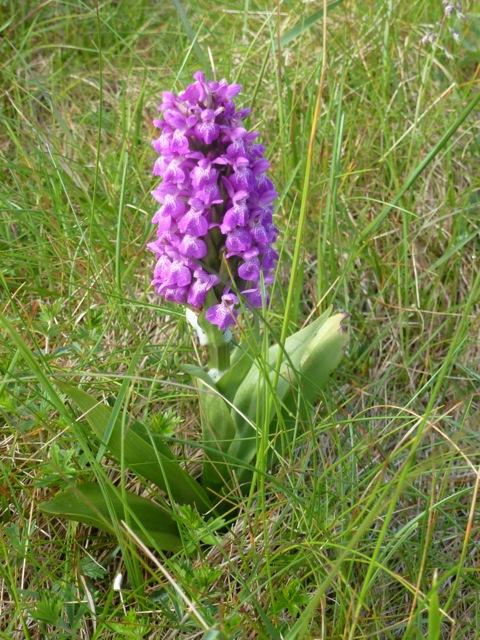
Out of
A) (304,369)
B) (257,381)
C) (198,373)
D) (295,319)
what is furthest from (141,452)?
(295,319)

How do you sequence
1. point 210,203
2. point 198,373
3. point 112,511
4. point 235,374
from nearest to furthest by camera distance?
point 112,511 → point 210,203 → point 198,373 → point 235,374

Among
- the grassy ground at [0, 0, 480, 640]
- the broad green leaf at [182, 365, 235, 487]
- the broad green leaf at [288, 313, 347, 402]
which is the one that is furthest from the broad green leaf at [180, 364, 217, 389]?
the broad green leaf at [288, 313, 347, 402]

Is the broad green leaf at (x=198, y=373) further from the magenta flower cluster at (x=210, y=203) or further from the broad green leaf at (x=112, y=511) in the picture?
the broad green leaf at (x=112, y=511)

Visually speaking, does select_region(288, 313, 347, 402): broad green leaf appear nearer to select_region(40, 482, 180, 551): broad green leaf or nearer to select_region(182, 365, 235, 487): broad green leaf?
select_region(182, 365, 235, 487): broad green leaf

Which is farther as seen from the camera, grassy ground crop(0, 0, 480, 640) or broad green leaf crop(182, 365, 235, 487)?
broad green leaf crop(182, 365, 235, 487)

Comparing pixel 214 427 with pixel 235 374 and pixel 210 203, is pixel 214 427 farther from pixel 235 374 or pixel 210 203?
pixel 210 203

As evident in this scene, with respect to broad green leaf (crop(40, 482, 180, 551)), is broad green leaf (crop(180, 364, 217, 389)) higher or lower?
higher

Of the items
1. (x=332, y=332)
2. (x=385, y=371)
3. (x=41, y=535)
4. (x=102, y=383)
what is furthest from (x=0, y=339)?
(x=385, y=371)
